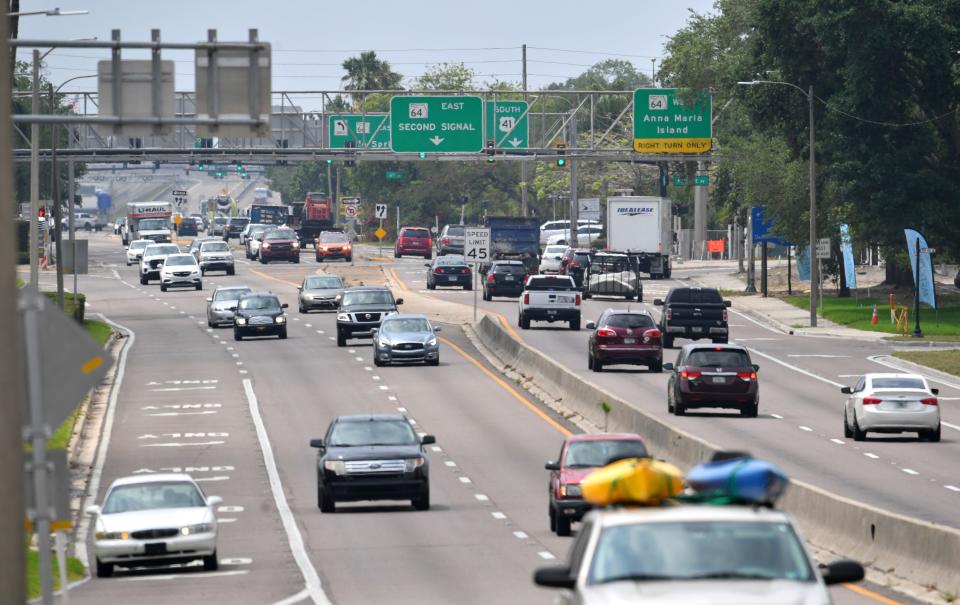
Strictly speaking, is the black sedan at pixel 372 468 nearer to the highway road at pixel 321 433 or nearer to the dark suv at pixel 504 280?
the highway road at pixel 321 433

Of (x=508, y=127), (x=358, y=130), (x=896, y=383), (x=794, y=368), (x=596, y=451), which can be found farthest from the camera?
(x=358, y=130)

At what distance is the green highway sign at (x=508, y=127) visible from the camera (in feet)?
306

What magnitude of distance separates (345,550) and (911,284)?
61.2m

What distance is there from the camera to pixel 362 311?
191ft

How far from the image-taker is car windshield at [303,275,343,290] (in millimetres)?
71000

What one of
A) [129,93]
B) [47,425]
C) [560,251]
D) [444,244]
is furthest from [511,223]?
[47,425]

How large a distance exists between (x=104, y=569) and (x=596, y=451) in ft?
24.2

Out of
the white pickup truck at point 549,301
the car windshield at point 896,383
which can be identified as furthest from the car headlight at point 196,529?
the white pickup truck at point 549,301

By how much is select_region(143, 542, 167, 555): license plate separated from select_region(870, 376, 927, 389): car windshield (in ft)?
59.8

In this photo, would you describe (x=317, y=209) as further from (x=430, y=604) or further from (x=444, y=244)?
(x=430, y=604)

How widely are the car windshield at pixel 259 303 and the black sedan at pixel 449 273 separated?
70.3 feet

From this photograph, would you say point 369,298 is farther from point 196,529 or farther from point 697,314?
point 196,529

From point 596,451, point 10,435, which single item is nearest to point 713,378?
point 596,451

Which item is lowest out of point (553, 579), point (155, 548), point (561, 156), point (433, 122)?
point (155, 548)
